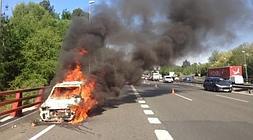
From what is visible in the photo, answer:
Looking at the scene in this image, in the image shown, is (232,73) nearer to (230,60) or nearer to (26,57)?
(26,57)

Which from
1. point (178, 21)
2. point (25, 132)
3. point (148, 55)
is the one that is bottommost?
point (25, 132)

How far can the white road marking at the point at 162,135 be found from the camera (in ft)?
36.4

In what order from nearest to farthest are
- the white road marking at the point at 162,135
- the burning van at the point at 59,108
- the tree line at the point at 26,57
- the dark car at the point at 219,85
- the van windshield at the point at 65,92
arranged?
the white road marking at the point at 162,135, the burning van at the point at 59,108, the van windshield at the point at 65,92, the tree line at the point at 26,57, the dark car at the point at 219,85

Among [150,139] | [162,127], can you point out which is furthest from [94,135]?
[162,127]

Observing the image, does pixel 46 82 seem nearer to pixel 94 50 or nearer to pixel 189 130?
pixel 94 50

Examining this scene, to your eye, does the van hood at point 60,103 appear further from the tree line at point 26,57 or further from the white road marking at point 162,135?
the tree line at point 26,57

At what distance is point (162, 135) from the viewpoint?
11.6 m

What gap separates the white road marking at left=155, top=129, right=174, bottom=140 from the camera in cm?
1109

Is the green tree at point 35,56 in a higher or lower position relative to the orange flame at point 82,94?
higher

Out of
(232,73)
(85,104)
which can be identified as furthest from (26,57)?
(232,73)

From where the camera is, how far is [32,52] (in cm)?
4369

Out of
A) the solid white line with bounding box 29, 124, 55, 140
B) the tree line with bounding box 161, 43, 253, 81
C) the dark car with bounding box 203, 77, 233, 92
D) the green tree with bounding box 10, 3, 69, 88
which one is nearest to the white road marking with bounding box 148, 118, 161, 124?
the solid white line with bounding box 29, 124, 55, 140

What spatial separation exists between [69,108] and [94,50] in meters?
8.50

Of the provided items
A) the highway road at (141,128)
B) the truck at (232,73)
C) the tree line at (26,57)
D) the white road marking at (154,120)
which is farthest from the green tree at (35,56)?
the truck at (232,73)
